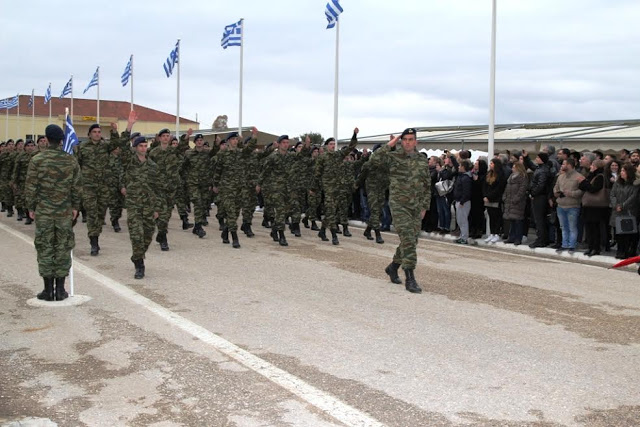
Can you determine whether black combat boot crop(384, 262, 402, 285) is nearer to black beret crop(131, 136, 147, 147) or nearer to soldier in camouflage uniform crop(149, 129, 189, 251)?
black beret crop(131, 136, 147, 147)

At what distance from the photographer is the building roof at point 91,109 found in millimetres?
74562

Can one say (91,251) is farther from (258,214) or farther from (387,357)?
(258,214)

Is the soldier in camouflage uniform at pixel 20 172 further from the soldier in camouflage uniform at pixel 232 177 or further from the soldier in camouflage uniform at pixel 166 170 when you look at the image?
the soldier in camouflage uniform at pixel 232 177

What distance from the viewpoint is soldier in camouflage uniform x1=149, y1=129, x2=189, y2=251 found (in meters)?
13.1

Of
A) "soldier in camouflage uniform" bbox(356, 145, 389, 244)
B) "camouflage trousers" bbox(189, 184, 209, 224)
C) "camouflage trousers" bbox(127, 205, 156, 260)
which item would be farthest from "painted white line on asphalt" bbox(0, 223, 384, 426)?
"soldier in camouflage uniform" bbox(356, 145, 389, 244)

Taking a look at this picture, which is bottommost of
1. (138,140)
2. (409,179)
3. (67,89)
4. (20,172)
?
(409,179)

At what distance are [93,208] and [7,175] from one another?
9821mm

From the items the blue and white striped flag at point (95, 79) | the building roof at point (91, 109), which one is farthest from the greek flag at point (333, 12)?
the building roof at point (91, 109)

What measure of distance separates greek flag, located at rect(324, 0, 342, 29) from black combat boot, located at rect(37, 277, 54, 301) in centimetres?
1870

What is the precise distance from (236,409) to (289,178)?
34.1 ft

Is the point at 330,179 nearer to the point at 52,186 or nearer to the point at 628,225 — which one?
the point at 628,225

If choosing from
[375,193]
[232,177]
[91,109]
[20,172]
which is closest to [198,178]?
[232,177]

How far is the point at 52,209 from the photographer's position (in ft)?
27.2

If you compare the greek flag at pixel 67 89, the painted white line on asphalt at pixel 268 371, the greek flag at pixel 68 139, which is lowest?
the painted white line on asphalt at pixel 268 371
